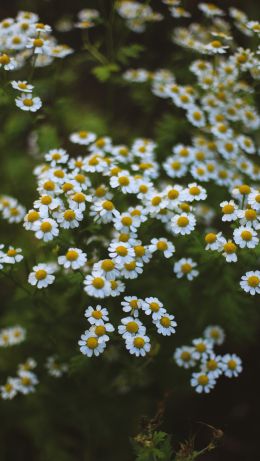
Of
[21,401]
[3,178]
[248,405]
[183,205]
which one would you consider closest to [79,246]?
[183,205]

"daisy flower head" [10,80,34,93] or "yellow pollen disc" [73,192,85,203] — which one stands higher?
"daisy flower head" [10,80,34,93]

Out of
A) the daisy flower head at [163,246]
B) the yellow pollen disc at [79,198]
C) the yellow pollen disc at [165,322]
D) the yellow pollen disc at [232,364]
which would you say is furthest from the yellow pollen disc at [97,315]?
the yellow pollen disc at [232,364]

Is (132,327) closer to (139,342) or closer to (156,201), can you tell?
(139,342)

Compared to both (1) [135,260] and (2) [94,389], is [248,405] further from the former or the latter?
(1) [135,260]

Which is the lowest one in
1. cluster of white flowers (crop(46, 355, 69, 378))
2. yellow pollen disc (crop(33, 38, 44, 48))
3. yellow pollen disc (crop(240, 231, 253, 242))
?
cluster of white flowers (crop(46, 355, 69, 378))

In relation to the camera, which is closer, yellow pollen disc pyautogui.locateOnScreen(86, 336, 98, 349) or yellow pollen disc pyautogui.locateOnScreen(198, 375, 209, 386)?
yellow pollen disc pyautogui.locateOnScreen(86, 336, 98, 349)

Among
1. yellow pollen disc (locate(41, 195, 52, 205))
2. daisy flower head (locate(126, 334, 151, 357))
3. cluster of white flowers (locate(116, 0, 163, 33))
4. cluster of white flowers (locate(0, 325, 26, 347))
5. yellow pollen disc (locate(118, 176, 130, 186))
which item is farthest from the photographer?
cluster of white flowers (locate(116, 0, 163, 33))

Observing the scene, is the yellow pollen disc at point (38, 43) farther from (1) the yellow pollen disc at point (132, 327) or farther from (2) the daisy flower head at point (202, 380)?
(2) the daisy flower head at point (202, 380)

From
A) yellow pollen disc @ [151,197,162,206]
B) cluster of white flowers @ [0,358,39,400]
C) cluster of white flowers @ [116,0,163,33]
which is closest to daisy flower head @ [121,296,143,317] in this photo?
yellow pollen disc @ [151,197,162,206]

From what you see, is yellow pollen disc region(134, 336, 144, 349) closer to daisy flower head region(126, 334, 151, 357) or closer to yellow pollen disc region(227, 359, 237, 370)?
daisy flower head region(126, 334, 151, 357)
